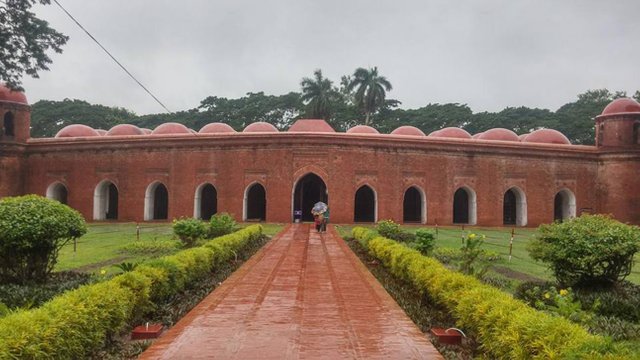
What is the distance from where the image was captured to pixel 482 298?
15.9 ft

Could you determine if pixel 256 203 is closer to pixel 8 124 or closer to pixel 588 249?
pixel 8 124

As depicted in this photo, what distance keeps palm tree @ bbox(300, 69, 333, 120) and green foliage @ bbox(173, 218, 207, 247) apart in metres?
26.2

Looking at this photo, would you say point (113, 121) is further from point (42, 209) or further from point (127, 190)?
point (42, 209)

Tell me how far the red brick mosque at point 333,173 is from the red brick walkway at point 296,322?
39.2 ft

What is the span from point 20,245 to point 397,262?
5.15 m

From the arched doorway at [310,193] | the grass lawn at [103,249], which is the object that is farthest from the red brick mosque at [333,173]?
the grass lawn at [103,249]

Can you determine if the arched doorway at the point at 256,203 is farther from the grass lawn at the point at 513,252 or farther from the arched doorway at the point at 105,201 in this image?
the arched doorway at the point at 105,201

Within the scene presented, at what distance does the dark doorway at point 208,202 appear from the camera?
22906mm

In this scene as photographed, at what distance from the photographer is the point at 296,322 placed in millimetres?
5297

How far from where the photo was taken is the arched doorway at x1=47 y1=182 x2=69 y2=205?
894 inches

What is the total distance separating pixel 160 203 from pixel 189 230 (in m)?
12.4

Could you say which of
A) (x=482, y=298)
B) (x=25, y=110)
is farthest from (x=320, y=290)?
(x=25, y=110)

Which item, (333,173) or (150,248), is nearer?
(150,248)

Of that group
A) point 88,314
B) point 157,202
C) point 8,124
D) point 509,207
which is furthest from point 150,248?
point 509,207
